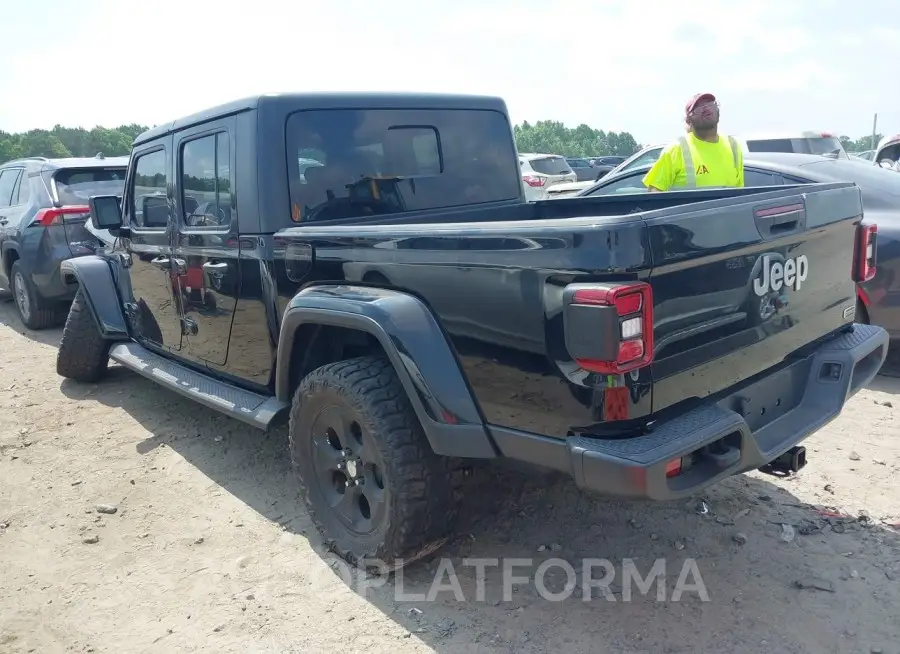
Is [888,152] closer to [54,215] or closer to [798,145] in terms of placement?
[798,145]

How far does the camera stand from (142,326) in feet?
16.0

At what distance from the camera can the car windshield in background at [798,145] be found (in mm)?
10289

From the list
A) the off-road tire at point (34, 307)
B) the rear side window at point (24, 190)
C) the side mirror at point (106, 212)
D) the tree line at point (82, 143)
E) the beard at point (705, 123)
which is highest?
the tree line at point (82, 143)

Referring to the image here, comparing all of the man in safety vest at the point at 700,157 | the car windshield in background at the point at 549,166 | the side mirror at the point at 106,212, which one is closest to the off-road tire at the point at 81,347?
the side mirror at the point at 106,212

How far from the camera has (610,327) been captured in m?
2.01

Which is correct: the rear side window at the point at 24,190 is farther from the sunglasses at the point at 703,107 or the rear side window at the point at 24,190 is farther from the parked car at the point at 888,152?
the parked car at the point at 888,152

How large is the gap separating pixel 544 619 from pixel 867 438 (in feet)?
7.86

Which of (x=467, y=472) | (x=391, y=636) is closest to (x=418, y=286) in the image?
(x=467, y=472)

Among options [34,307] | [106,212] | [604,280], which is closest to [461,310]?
[604,280]

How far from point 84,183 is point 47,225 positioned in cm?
62

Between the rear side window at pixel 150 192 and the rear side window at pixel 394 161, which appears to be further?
the rear side window at pixel 150 192

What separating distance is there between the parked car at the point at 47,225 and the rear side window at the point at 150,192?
2.90 m

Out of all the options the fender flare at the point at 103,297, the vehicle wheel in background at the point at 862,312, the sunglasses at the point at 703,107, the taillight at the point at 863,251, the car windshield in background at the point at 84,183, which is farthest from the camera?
the car windshield in background at the point at 84,183

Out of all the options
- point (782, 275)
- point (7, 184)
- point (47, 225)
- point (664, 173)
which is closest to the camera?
point (782, 275)
